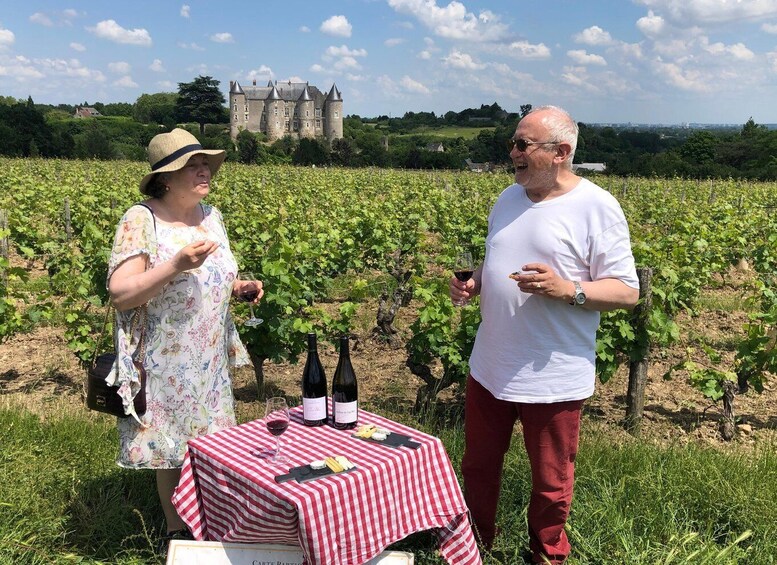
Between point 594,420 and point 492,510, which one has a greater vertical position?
point 492,510

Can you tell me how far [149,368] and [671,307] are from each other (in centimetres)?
436

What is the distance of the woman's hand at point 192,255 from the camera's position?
2.22m

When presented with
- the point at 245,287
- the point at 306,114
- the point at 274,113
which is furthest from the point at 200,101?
the point at 245,287

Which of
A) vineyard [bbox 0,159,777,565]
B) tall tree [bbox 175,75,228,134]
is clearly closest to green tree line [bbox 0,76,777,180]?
tall tree [bbox 175,75,228,134]

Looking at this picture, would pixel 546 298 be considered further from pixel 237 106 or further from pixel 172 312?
pixel 237 106

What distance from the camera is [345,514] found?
2.02m

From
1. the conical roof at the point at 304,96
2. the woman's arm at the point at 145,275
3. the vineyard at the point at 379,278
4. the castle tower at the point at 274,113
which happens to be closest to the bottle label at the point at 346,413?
the woman's arm at the point at 145,275

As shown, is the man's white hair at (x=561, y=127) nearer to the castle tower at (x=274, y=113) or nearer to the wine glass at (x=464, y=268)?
the wine glass at (x=464, y=268)

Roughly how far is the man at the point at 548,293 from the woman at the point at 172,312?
3.40 feet

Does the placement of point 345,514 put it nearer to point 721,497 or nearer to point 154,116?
point 721,497

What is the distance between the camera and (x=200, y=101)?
85.3 meters

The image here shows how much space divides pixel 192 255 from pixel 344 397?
817 millimetres

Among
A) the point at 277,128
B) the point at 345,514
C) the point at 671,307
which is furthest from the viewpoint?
the point at 277,128

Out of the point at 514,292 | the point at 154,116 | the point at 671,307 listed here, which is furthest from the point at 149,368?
the point at 154,116
